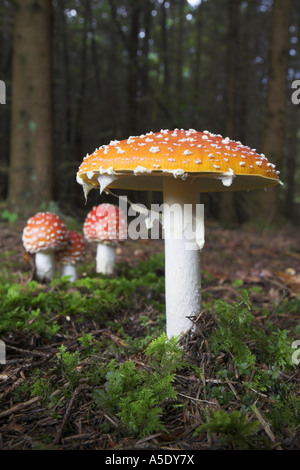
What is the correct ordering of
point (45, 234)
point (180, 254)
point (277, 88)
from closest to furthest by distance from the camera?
1. point (180, 254)
2. point (45, 234)
3. point (277, 88)

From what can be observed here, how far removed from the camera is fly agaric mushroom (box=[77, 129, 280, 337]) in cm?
191

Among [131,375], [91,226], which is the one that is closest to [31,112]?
[91,226]

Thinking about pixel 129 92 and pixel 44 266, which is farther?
pixel 129 92

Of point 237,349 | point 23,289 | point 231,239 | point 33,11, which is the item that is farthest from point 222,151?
point 33,11

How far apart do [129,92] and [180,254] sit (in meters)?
9.63

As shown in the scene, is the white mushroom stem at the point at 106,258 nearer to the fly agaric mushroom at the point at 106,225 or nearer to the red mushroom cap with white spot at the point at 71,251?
the fly agaric mushroom at the point at 106,225

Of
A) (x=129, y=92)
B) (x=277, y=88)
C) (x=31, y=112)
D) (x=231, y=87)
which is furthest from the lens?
(x=231, y=87)

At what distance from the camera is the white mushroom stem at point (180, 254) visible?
7.77ft

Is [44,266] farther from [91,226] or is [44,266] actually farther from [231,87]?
[231,87]

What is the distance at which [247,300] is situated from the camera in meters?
2.46

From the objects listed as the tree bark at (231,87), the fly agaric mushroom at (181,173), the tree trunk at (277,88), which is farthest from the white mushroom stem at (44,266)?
the tree bark at (231,87)

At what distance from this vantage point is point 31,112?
655 centimetres

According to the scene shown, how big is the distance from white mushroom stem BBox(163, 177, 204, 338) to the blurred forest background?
444cm

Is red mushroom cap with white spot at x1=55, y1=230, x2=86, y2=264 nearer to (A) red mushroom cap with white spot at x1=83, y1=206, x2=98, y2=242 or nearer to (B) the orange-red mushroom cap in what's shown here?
(A) red mushroom cap with white spot at x1=83, y1=206, x2=98, y2=242
